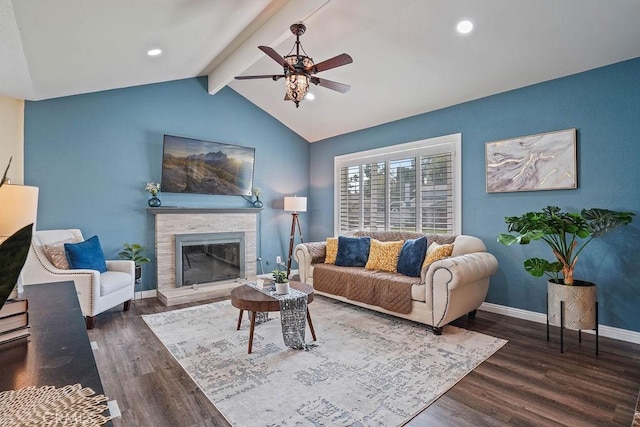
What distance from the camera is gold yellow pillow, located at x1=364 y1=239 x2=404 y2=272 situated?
4227mm

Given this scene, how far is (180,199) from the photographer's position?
16.7 feet

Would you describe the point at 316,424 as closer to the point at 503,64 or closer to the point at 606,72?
the point at 503,64

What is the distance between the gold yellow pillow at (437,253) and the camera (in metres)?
3.81

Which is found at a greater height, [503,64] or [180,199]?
[503,64]

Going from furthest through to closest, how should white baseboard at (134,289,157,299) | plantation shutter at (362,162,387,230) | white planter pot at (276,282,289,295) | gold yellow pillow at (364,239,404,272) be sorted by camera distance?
plantation shutter at (362,162,387,230) < white baseboard at (134,289,157,299) < gold yellow pillow at (364,239,404,272) < white planter pot at (276,282,289,295)

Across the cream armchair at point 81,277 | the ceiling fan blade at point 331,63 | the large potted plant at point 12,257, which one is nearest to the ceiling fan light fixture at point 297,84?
the ceiling fan blade at point 331,63

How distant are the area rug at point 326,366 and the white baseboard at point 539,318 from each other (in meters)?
0.88

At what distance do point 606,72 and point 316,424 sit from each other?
4.22 meters

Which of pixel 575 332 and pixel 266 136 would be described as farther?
pixel 266 136

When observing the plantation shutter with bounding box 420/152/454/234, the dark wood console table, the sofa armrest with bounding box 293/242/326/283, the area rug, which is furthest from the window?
the dark wood console table

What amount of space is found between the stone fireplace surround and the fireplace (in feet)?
0.28

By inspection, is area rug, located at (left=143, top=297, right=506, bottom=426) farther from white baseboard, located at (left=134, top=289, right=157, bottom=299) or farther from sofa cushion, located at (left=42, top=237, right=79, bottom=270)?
sofa cushion, located at (left=42, top=237, right=79, bottom=270)

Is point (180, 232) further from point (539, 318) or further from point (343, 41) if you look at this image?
point (539, 318)

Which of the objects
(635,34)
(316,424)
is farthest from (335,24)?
(316,424)
